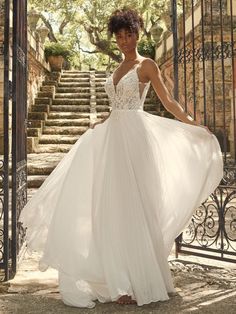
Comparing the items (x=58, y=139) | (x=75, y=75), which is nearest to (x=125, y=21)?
(x=58, y=139)

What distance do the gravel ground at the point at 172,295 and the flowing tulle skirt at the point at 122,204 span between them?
0.31ft

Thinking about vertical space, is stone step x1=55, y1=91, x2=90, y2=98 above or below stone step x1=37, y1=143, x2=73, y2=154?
above

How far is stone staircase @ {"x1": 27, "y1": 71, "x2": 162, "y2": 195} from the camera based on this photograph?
9960mm

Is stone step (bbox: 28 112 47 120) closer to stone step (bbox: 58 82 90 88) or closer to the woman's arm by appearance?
stone step (bbox: 58 82 90 88)

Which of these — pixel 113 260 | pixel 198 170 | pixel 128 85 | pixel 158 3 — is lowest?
pixel 113 260

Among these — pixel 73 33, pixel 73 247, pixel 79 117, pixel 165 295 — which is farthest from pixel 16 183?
pixel 73 33

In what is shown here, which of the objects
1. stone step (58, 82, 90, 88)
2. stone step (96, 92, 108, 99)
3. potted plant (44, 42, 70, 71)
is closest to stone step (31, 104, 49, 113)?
stone step (96, 92, 108, 99)

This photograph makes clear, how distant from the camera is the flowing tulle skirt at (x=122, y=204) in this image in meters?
3.05

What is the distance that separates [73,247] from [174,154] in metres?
1.04

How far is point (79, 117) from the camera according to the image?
12828mm

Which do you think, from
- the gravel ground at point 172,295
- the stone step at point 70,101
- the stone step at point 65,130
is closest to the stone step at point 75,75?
the stone step at point 70,101

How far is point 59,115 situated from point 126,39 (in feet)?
32.3

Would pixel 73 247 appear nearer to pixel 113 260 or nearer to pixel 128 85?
pixel 113 260

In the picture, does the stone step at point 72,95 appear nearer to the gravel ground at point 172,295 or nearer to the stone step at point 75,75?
the stone step at point 75,75
